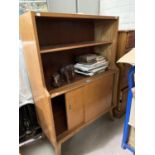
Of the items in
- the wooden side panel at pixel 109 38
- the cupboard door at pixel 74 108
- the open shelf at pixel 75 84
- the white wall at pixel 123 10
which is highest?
the white wall at pixel 123 10

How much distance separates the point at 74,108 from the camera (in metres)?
1.35

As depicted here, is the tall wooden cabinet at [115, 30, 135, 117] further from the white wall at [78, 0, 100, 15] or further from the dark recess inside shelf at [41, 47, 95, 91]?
the white wall at [78, 0, 100, 15]

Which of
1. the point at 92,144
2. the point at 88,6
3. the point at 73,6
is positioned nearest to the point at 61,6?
Answer: the point at 73,6

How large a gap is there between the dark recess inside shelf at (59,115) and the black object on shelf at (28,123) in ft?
0.86

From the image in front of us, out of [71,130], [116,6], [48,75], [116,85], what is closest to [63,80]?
[48,75]

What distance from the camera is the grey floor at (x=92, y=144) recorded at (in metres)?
1.47

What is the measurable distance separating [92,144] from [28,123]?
2.58 ft

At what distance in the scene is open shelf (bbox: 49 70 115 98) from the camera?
1.19 metres

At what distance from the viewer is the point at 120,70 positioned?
1.75 m

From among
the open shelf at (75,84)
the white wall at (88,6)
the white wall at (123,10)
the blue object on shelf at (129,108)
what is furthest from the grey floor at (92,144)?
the white wall at (88,6)

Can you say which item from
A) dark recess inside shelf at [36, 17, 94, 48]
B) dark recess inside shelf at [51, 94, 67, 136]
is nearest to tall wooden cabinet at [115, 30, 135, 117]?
dark recess inside shelf at [36, 17, 94, 48]

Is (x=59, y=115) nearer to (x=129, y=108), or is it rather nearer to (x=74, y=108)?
(x=74, y=108)

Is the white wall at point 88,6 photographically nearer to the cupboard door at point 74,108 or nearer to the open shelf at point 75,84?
the open shelf at point 75,84
